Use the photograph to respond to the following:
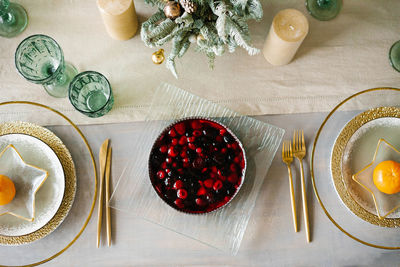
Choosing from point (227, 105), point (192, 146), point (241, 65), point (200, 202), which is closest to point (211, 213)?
point (200, 202)

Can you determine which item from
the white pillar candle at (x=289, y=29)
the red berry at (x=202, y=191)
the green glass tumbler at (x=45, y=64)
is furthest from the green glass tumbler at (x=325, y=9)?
the green glass tumbler at (x=45, y=64)

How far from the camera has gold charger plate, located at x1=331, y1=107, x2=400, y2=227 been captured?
0.90m

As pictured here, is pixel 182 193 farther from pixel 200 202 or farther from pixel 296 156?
pixel 296 156

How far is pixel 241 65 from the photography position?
101 centimetres

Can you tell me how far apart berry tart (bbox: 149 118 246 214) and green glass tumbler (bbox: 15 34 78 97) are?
31 cm

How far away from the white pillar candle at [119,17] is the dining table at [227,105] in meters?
0.03

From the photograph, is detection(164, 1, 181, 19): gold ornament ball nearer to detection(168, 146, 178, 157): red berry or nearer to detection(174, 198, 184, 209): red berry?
detection(168, 146, 178, 157): red berry

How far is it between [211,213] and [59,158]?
397 mm

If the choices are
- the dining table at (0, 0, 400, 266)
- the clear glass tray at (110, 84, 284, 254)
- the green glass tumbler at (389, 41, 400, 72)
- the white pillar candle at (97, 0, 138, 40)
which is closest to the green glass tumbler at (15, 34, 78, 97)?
the dining table at (0, 0, 400, 266)

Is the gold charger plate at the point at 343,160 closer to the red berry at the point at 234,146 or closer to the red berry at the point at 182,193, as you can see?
the red berry at the point at 234,146

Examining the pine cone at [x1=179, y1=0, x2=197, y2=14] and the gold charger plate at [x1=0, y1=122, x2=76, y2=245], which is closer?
the pine cone at [x1=179, y1=0, x2=197, y2=14]

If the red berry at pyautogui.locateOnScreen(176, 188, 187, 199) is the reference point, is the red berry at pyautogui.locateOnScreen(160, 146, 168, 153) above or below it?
above

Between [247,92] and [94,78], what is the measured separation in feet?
1.30

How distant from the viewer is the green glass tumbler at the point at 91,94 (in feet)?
3.03
